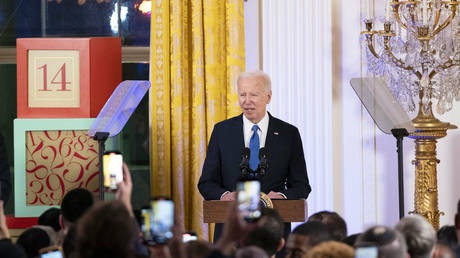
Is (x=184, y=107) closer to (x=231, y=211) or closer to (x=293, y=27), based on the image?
(x=293, y=27)

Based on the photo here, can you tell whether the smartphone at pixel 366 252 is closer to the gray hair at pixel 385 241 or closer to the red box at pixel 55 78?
the gray hair at pixel 385 241

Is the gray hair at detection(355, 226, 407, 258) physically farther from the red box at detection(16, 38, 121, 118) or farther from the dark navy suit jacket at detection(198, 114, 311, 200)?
the red box at detection(16, 38, 121, 118)

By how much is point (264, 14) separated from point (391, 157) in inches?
53.2

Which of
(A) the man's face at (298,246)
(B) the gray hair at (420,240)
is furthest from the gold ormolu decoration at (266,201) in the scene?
(B) the gray hair at (420,240)

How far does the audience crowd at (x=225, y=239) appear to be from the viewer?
1764mm

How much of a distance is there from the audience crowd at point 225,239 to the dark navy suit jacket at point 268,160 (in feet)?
3.73

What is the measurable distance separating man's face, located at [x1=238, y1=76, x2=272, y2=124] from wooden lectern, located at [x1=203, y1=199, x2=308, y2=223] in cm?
64

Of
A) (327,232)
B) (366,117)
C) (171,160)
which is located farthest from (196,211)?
(327,232)

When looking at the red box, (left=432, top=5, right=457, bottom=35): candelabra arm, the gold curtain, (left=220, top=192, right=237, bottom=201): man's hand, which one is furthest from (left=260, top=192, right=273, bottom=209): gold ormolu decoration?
(left=432, top=5, right=457, bottom=35): candelabra arm

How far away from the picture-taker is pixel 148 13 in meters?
5.56

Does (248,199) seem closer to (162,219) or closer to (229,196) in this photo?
(162,219)

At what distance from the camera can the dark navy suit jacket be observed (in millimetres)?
3820

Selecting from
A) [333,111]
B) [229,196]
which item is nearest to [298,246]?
[229,196]

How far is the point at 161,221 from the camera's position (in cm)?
202
